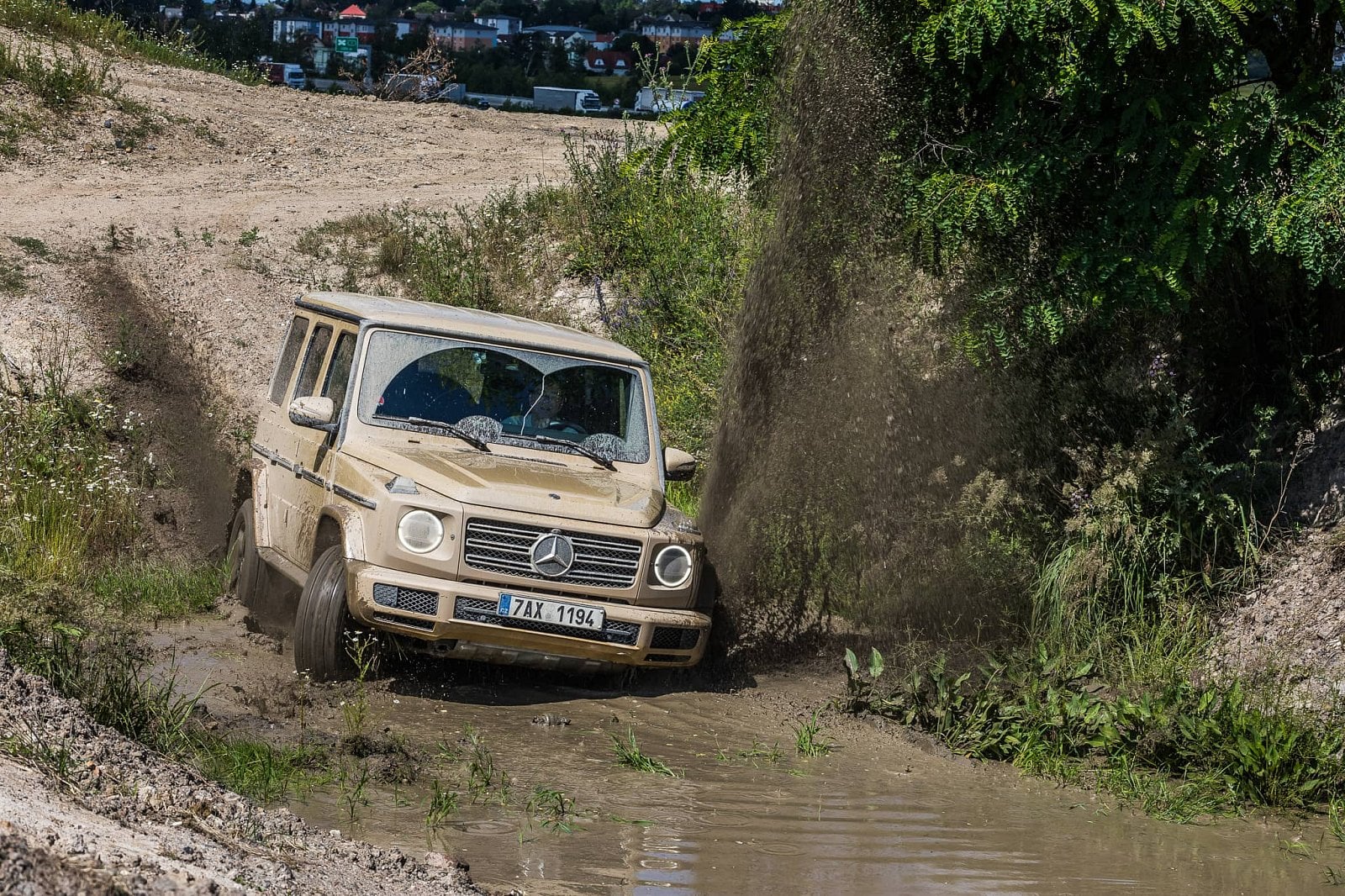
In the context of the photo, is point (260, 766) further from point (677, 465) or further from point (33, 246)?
point (33, 246)

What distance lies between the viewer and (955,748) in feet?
22.1

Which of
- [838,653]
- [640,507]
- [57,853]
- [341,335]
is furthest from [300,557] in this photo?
[57,853]

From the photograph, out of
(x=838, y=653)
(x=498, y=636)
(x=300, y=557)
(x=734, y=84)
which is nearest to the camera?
(x=498, y=636)

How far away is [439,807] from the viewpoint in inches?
203

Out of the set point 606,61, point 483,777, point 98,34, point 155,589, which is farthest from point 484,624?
point 606,61

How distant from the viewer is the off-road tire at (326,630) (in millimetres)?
6656

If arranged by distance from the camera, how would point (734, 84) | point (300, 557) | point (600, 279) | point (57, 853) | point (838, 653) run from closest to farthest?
point (57, 853) < point (300, 557) < point (838, 653) < point (734, 84) < point (600, 279)

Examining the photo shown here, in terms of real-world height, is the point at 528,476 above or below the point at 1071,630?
above

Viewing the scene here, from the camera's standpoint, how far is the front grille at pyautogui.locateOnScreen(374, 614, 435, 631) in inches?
255

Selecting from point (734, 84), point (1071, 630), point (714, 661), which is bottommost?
point (714, 661)

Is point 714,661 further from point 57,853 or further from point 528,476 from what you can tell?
point 57,853

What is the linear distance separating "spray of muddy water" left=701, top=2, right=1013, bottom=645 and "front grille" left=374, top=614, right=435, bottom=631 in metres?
2.13

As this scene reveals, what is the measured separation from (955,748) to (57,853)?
168 inches

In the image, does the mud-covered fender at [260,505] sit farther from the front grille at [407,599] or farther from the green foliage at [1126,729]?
the green foliage at [1126,729]
